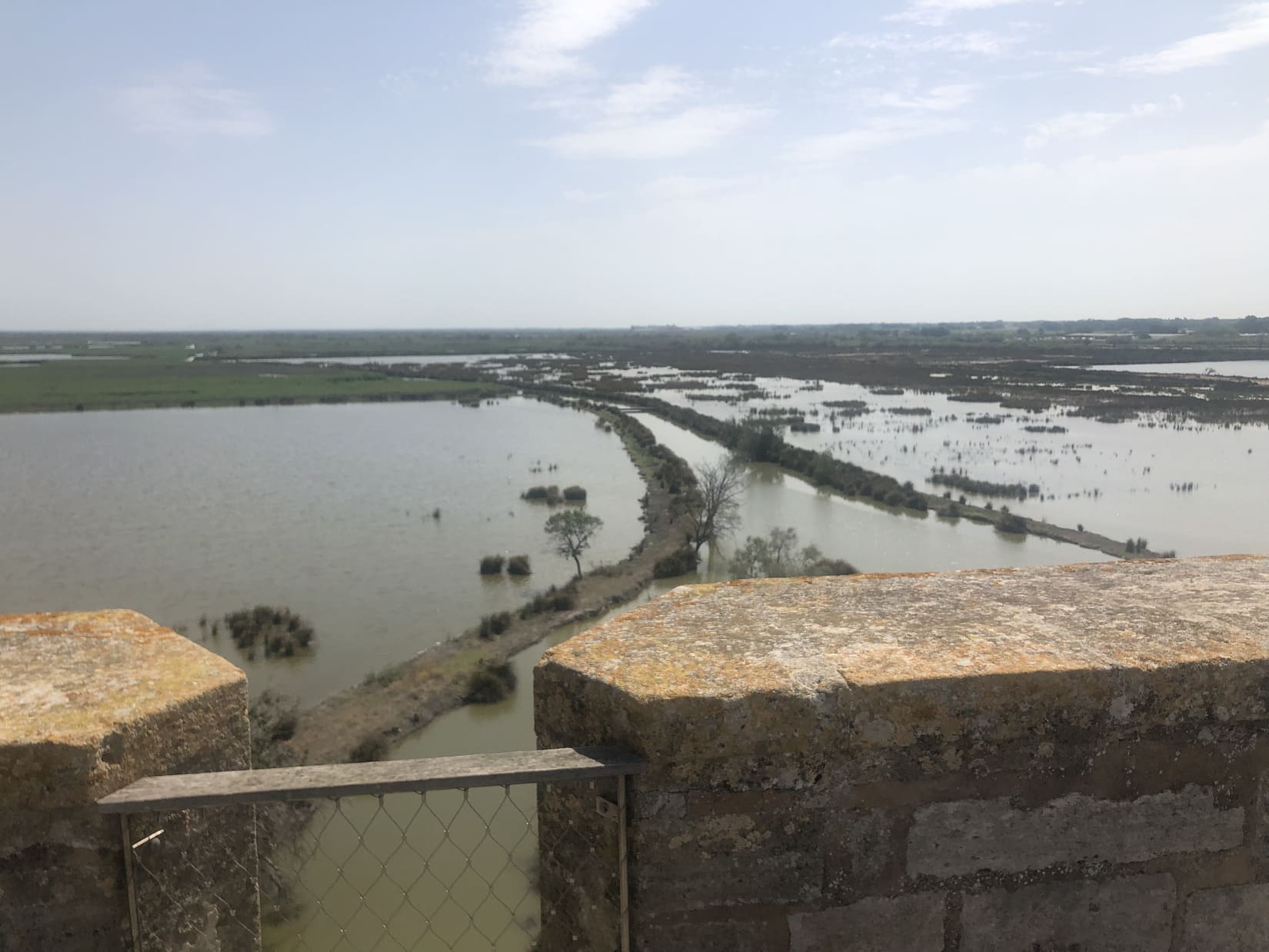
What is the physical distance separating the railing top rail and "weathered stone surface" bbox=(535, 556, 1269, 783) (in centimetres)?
10

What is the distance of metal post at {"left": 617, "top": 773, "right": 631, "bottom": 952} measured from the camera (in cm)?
152

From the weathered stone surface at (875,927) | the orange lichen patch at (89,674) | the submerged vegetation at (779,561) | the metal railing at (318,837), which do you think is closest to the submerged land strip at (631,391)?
the submerged vegetation at (779,561)

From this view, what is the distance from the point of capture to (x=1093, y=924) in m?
1.67

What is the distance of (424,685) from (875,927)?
37.2 ft

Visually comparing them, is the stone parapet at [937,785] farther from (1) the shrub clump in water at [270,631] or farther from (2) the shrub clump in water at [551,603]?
(2) the shrub clump in water at [551,603]

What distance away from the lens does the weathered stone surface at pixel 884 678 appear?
1.52 metres

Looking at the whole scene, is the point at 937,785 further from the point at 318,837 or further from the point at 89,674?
Result: the point at 89,674

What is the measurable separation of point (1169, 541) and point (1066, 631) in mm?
20367

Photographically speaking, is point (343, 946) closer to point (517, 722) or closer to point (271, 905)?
point (271, 905)

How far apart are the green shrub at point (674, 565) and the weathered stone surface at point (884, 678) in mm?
15959

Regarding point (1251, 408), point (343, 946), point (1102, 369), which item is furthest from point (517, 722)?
point (1102, 369)

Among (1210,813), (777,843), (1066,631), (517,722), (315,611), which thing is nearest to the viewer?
(777,843)

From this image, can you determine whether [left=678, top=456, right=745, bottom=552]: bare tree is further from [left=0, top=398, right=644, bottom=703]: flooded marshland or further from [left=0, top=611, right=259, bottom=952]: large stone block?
[left=0, top=611, right=259, bottom=952]: large stone block

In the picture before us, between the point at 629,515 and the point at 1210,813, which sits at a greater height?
the point at 1210,813
